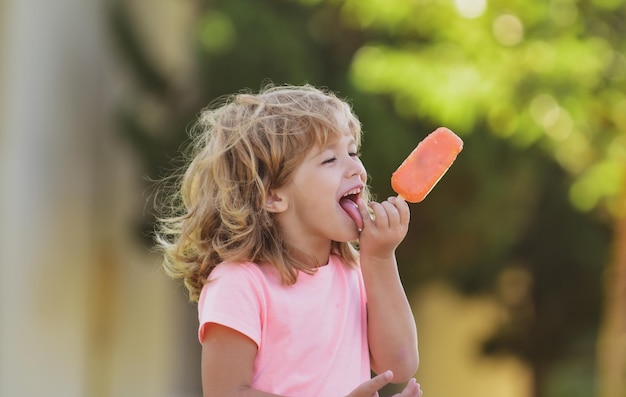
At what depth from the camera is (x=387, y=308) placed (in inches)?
114

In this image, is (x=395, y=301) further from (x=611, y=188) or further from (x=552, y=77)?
(x=611, y=188)

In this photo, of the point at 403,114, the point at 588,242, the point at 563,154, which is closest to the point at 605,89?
the point at 563,154

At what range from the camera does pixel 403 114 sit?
9.29 m

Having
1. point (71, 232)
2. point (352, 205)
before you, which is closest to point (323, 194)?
point (352, 205)

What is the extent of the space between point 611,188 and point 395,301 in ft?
18.2

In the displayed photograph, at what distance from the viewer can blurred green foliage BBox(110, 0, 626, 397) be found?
762 cm

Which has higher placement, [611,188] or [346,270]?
[346,270]

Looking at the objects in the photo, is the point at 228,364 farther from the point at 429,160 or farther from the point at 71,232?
the point at 71,232

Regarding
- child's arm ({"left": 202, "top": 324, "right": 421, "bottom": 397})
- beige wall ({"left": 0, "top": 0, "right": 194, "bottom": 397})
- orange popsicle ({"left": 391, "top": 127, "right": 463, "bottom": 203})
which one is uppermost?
orange popsicle ({"left": 391, "top": 127, "right": 463, "bottom": 203})

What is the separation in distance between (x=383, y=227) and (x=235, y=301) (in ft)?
1.33

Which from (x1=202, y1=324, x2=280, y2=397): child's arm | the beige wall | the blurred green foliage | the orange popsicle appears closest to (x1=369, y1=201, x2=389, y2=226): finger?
the orange popsicle

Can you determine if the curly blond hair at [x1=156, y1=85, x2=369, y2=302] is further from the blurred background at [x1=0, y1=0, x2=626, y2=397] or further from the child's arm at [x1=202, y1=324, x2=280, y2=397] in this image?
the blurred background at [x1=0, y1=0, x2=626, y2=397]

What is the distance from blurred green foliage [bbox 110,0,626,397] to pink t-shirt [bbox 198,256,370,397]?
14.4 feet

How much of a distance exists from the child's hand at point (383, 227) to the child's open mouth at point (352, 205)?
0.04 ft
